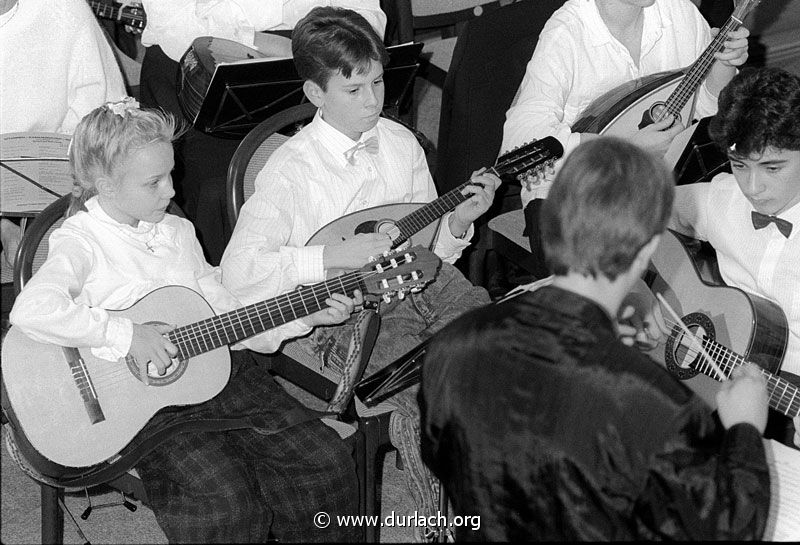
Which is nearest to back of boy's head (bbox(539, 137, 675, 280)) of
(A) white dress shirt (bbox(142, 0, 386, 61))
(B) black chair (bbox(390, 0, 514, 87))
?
(A) white dress shirt (bbox(142, 0, 386, 61))

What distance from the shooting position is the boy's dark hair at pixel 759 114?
92.7 inches

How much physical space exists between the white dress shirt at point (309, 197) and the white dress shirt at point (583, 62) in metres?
0.33

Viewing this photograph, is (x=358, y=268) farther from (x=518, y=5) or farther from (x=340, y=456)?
(x=518, y=5)

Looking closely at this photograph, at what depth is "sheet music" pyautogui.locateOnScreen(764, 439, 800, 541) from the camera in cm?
194

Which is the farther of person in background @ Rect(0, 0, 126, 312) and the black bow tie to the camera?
person in background @ Rect(0, 0, 126, 312)

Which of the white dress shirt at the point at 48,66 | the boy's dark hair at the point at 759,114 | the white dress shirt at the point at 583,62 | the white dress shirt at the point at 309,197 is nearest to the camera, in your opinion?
the boy's dark hair at the point at 759,114

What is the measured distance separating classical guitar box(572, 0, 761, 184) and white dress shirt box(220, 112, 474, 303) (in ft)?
1.74

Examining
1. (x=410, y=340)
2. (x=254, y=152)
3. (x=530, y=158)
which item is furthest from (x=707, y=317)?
(x=254, y=152)

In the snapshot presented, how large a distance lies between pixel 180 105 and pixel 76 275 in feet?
3.81

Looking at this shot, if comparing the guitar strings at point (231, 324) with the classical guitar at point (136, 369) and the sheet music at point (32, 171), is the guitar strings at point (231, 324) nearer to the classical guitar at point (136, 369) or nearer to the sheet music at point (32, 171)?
the classical guitar at point (136, 369)

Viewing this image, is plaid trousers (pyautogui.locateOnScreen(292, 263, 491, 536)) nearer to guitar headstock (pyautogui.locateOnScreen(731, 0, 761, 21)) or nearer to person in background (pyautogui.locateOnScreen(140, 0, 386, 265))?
person in background (pyautogui.locateOnScreen(140, 0, 386, 265))

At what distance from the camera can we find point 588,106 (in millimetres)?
2967

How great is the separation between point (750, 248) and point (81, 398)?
5.43 feet

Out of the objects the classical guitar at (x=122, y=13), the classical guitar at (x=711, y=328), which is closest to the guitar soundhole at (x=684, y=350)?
the classical guitar at (x=711, y=328)
